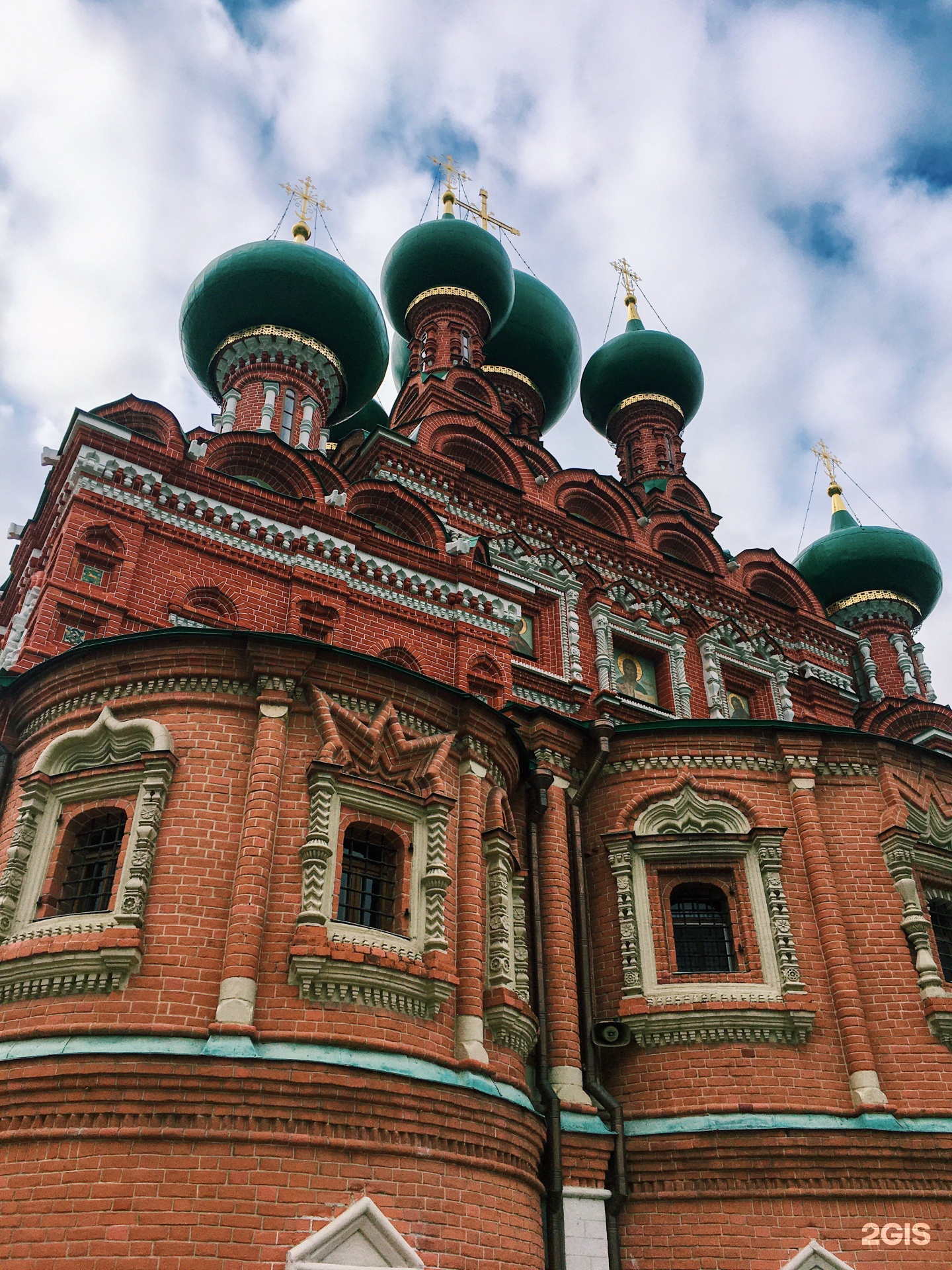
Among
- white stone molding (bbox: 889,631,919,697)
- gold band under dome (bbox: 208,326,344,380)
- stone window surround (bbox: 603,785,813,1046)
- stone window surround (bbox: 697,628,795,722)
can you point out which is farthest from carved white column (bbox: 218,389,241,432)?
white stone molding (bbox: 889,631,919,697)

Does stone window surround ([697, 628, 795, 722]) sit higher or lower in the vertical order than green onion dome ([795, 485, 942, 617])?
lower

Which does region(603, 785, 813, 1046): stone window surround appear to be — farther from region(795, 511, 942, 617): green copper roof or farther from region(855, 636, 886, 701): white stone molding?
region(795, 511, 942, 617): green copper roof

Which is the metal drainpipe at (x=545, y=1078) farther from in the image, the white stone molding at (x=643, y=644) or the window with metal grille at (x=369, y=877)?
the white stone molding at (x=643, y=644)

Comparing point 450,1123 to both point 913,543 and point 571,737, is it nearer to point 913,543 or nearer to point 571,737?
point 571,737

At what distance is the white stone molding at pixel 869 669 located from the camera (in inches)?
642

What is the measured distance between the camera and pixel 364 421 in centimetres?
1925

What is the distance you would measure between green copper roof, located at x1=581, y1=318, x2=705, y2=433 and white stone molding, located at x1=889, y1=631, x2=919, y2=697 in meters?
5.70

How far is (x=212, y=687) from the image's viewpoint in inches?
258

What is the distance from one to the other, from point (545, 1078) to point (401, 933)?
1505mm

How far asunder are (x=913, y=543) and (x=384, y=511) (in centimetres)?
1000

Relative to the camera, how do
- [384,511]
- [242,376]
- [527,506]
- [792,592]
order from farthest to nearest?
[792,592]
[242,376]
[527,506]
[384,511]

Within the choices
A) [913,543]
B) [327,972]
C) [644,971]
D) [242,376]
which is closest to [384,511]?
[242,376]

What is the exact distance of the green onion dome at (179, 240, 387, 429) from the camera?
1481cm

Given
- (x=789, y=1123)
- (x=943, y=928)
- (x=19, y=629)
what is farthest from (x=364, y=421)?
(x=789, y=1123)
